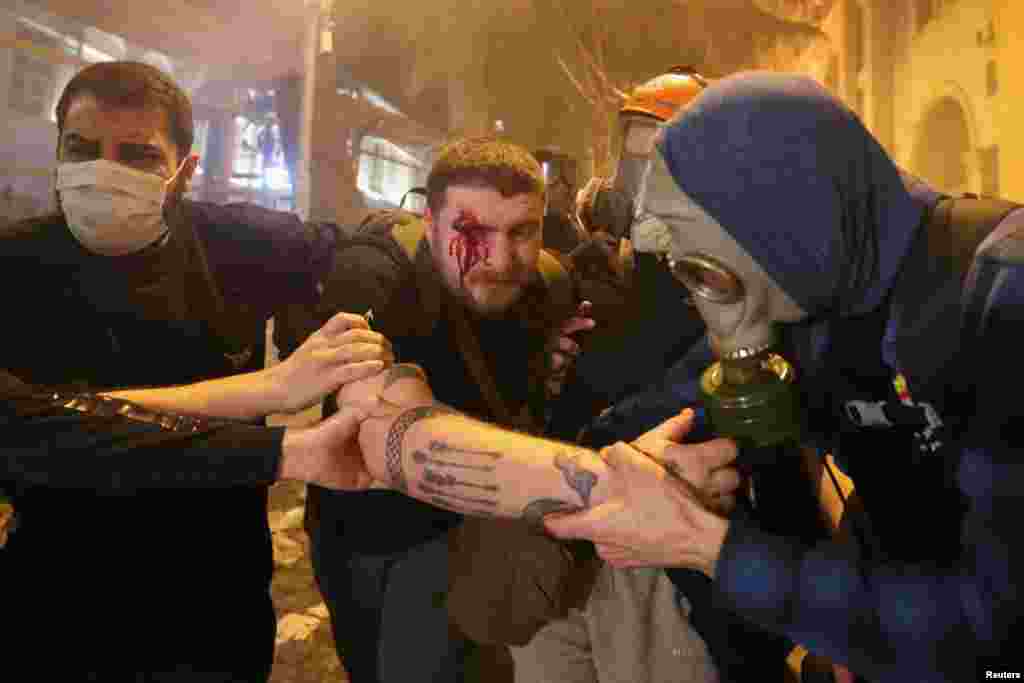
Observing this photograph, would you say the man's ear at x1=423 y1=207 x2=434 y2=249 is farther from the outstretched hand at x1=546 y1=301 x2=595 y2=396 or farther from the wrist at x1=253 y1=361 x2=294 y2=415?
the wrist at x1=253 y1=361 x2=294 y2=415

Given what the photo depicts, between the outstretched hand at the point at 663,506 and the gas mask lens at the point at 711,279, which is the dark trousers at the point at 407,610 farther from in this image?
the gas mask lens at the point at 711,279

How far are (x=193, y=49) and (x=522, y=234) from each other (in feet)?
38.5

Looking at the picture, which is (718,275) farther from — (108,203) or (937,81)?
(937,81)

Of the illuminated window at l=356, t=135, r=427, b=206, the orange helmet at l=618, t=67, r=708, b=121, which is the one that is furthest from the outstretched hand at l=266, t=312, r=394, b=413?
the illuminated window at l=356, t=135, r=427, b=206

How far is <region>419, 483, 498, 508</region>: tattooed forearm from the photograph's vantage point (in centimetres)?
187

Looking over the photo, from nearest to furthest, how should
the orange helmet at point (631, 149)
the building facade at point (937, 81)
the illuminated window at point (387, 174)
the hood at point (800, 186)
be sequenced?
1. the hood at point (800, 186)
2. the orange helmet at point (631, 149)
3. the building facade at point (937, 81)
4. the illuminated window at point (387, 174)

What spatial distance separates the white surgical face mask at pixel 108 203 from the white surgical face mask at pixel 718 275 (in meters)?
1.77

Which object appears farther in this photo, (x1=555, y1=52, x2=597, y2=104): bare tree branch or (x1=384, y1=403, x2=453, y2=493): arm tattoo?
(x1=555, y1=52, x2=597, y2=104): bare tree branch

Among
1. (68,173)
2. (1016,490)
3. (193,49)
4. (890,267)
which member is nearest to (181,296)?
(68,173)

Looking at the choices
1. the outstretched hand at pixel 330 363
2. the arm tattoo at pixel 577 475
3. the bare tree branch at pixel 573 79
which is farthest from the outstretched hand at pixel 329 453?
the bare tree branch at pixel 573 79

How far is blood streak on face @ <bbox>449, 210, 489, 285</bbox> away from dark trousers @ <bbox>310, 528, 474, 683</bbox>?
1.14 m

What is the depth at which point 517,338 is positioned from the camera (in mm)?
2613

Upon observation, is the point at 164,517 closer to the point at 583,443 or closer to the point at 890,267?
the point at 583,443

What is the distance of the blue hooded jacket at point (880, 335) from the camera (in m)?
1.11
